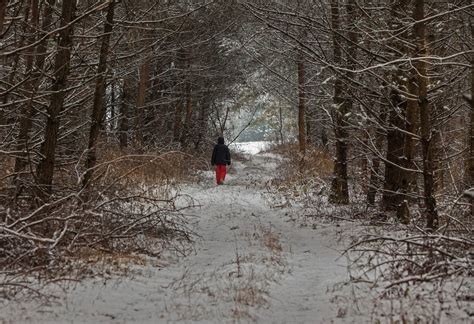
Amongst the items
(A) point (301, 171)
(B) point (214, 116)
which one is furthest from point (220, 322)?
(B) point (214, 116)

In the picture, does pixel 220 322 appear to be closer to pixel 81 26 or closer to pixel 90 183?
pixel 90 183

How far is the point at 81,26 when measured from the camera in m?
9.83

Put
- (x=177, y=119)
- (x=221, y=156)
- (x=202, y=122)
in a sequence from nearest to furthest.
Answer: (x=221, y=156), (x=177, y=119), (x=202, y=122)

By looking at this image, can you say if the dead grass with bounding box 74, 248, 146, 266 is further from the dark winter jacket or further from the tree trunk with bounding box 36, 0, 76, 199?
the dark winter jacket

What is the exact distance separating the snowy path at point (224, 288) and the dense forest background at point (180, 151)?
66cm

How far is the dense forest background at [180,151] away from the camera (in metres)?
6.13

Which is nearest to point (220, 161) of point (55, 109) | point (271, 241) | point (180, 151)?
point (180, 151)

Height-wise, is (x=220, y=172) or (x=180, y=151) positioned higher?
(x=180, y=151)

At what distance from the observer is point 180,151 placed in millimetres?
9750

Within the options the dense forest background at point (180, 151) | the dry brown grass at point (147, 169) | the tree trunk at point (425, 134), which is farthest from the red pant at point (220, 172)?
the tree trunk at point (425, 134)

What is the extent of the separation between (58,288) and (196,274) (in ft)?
5.69

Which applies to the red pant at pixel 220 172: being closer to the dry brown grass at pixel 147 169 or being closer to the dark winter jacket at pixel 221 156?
the dark winter jacket at pixel 221 156

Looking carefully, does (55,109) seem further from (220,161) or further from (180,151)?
(220,161)

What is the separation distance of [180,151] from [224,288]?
478 cm
